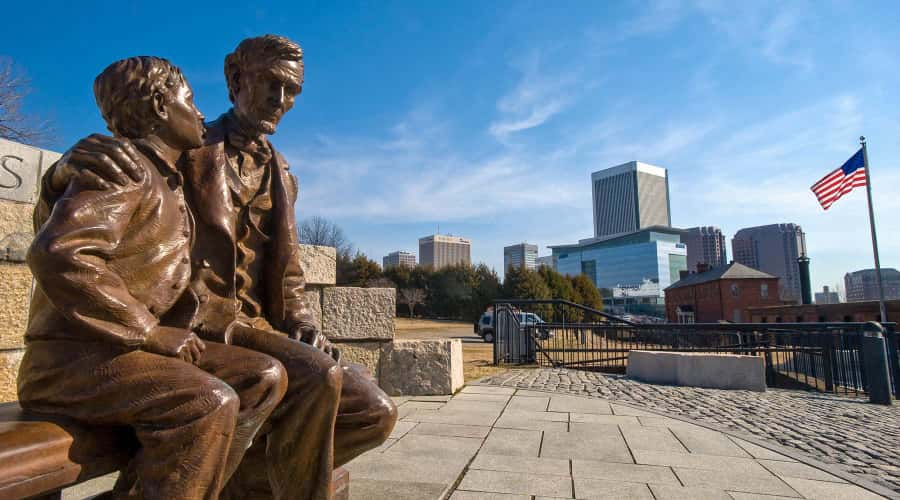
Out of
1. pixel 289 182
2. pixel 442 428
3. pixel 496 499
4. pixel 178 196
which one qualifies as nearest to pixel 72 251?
pixel 178 196

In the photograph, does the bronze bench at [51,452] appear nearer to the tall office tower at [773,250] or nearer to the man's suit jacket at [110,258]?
the man's suit jacket at [110,258]

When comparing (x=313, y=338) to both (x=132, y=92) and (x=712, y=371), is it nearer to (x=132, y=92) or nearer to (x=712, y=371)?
(x=132, y=92)

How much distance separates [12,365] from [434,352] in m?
4.18

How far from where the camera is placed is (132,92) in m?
A: 1.81

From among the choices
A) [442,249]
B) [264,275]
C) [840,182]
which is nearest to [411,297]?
[840,182]

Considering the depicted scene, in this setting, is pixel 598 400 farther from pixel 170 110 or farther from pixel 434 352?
pixel 170 110

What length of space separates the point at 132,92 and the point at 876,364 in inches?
380

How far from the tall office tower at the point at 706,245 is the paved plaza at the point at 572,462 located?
157690 mm

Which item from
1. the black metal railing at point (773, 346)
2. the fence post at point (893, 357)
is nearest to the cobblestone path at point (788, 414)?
the fence post at point (893, 357)

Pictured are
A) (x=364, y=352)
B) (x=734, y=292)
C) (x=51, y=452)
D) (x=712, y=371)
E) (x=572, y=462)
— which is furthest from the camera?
(x=734, y=292)

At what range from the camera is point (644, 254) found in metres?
118

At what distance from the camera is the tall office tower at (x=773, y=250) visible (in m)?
116

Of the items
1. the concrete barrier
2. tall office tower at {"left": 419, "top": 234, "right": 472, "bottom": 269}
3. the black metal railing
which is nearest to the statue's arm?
the concrete barrier

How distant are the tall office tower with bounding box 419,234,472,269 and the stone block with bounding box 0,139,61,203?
14028cm
